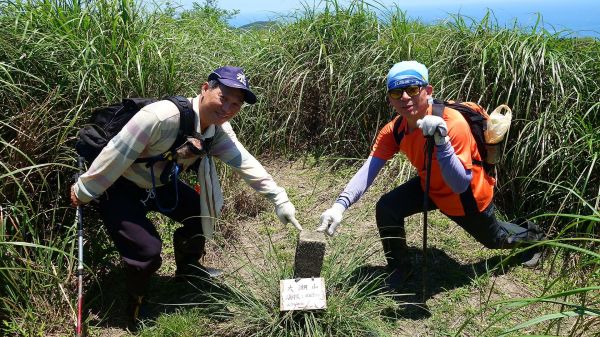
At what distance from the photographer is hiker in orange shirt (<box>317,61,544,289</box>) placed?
3.06m

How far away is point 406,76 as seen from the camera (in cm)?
305

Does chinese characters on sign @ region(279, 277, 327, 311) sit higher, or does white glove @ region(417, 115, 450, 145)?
white glove @ region(417, 115, 450, 145)

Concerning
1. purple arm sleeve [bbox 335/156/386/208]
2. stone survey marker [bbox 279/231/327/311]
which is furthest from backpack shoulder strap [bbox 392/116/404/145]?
stone survey marker [bbox 279/231/327/311]

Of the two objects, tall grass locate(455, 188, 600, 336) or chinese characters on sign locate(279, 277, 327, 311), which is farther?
chinese characters on sign locate(279, 277, 327, 311)

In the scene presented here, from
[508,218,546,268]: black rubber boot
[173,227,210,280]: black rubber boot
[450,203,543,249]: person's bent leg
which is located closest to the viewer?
[450,203,543,249]: person's bent leg

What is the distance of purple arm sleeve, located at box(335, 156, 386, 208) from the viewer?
3.29 metres

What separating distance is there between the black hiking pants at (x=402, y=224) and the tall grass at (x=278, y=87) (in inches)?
15.7

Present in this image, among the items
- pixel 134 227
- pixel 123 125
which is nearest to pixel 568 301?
pixel 134 227

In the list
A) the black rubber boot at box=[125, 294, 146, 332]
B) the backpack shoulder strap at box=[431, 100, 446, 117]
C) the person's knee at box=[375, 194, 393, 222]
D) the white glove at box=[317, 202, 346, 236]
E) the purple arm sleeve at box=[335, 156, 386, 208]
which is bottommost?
the black rubber boot at box=[125, 294, 146, 332]

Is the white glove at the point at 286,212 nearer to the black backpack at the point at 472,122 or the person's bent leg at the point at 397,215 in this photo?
the person's bent leg at the point at 397,215

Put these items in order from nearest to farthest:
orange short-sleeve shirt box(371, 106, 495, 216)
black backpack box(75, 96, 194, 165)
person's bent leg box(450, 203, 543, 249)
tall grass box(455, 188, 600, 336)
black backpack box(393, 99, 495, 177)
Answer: tall grass box(455, 188, 600, 336) < black backpack box(75, 96, 194, 165) < orange short-sleeve shirt box(371, 106, 495, 216) < black backpack box(393, 99, 495, 177) < person's bent leg box(450, 203, 543, 249)

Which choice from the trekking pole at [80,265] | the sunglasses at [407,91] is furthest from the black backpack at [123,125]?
the sunglasses at [407,91]

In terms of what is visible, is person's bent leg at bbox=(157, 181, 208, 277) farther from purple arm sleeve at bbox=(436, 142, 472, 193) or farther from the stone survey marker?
purple arm sleeve at bbox=(436, 142, 472, 193)

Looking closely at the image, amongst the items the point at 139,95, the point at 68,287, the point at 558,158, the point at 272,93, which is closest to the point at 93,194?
the point at 68,287
